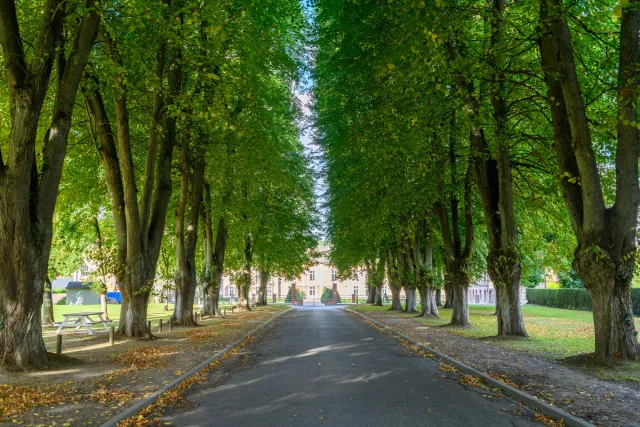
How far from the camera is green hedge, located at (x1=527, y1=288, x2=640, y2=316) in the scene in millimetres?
38594

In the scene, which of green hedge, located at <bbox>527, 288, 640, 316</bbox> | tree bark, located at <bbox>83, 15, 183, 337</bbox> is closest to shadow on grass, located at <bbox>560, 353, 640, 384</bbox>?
tree bark, located at <bbox>83, 15, 183, 337</bbox>

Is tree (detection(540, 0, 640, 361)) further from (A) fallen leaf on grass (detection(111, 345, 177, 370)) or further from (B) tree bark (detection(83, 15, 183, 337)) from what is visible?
(B) tree bark (detection(83, 15, 183, 337))

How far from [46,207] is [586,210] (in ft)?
35.2

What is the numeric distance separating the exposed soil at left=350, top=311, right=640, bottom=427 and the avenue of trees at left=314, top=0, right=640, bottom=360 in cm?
138

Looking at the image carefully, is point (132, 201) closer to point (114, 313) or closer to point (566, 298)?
point (114, 313)

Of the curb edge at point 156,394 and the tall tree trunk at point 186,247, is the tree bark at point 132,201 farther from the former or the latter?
the tall tree trunk at point 186,247

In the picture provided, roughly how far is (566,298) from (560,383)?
3874 cm

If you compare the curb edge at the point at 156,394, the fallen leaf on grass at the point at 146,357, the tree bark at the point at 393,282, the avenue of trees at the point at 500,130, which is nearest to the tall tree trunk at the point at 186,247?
the avenue of trees at the point at 500,130

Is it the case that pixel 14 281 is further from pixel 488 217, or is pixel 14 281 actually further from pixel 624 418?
pixel 488 217

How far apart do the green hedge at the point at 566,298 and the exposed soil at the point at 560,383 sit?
2533 cm

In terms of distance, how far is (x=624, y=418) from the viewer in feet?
20.7

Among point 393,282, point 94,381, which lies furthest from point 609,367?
point 393,282

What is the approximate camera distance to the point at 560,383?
8.62m

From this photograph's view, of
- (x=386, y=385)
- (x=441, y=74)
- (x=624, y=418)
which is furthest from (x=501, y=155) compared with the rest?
(x=624, y=418)
